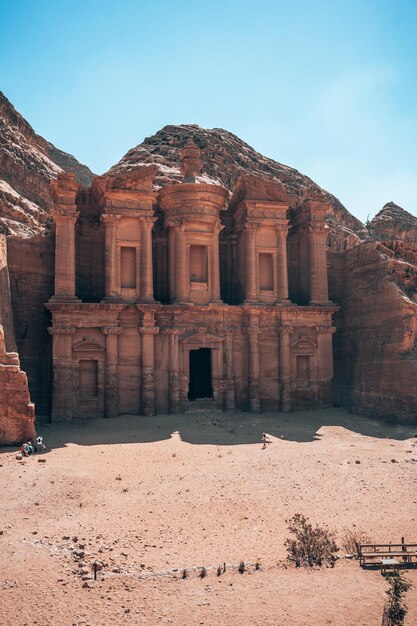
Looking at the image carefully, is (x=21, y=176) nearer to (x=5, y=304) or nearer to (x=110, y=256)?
(x=110, y=256)

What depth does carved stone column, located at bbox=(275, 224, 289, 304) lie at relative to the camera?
30734mm

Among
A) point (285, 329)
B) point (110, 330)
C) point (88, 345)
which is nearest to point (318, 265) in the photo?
point (285, 329)

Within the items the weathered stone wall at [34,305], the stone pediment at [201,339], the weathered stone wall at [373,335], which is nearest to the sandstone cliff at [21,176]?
the weathered stone wall at [34,305]

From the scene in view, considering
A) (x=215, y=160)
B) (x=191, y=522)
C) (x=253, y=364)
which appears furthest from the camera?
(x=215, y=160)

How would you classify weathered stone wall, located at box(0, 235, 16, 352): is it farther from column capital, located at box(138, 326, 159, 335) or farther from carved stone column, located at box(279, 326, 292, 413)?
carved stone column, located at box(279, 326, 292, 413)

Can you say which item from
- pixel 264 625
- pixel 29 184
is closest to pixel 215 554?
pixel 264 625

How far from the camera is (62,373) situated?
25.8 metres

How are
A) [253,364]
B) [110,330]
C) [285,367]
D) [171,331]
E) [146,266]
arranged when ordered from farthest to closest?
[285,367]
[253,364]
[146,266]
[171,331]
[110,330]

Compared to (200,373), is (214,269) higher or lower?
higher

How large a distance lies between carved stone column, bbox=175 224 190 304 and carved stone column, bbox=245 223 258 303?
3.73m

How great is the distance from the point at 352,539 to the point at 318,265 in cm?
2176

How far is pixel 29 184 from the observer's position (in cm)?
4550

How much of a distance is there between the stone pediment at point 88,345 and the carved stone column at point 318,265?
13494 millimetres

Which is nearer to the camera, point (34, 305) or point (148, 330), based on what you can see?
point (148, 330)
